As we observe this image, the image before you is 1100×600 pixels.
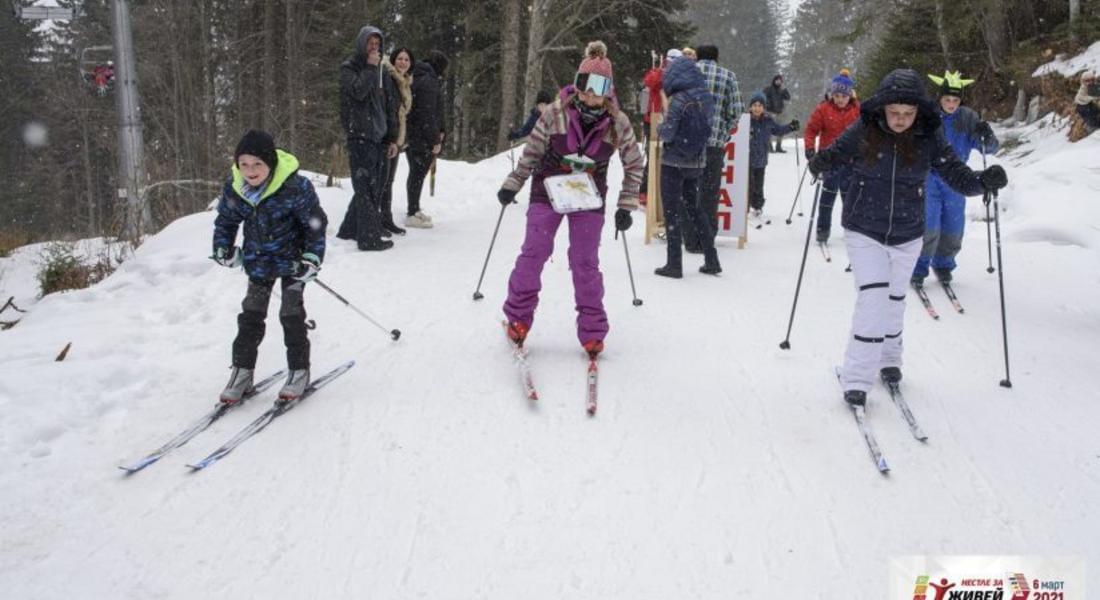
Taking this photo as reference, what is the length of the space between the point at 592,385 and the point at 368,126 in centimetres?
441

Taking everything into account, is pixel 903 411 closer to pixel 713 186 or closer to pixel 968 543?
pixel 968 543

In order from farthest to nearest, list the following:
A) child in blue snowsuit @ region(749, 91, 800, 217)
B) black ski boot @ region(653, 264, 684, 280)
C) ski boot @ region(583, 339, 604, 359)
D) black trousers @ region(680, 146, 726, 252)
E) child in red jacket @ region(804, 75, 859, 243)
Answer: child in blue snowsuit @ region(749, 91, 800, 217)
child in red jacket @ region(804, 75, 859, 243)
black trousers @ region(680, 146, 726, 252)
black ski boot @ region(653, 264, 684, 280)
ski boot @ region(583, 339, 604, 359)

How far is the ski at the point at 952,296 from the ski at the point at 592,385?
357 cm

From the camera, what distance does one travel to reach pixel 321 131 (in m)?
25.0

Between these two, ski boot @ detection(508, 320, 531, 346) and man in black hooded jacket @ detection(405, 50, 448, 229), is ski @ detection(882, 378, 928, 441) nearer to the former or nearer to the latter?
ski boot @ detection(508, 320, 531, 346)

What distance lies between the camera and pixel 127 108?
1079cm

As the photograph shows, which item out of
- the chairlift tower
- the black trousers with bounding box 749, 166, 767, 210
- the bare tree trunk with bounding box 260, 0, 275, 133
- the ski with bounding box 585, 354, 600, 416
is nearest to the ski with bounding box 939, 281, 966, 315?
the ski with bounding box 585, 354, 600, 416

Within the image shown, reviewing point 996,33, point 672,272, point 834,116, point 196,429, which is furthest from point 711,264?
point 996,33

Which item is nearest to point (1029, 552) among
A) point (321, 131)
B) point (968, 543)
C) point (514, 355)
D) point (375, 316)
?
point (968, 543)

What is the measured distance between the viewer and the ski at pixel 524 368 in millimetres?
4582

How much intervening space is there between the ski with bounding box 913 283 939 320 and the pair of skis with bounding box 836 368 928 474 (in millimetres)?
1888

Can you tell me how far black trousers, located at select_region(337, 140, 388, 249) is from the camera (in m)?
7.79

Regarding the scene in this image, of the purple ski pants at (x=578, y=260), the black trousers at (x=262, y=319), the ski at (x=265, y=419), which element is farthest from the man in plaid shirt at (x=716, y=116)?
the black trousers at (x=262, y=319)

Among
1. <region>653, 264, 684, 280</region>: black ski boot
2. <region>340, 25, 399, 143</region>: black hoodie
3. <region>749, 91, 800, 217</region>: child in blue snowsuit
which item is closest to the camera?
<region>653, 264, 684, 280</region>: black ski boot
